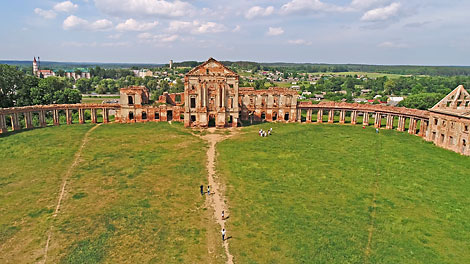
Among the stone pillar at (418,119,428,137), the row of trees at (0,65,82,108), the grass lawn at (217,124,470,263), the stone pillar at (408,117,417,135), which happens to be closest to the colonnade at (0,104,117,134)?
the row of trees at (0,65,82,108)

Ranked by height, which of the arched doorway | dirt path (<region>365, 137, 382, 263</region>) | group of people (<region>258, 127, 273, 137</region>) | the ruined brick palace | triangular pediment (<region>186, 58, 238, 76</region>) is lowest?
dirt path (<region>365, 137, 382, 263</region>)

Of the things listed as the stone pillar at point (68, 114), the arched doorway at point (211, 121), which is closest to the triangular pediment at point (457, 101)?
the arched doorway at point (211, 121)

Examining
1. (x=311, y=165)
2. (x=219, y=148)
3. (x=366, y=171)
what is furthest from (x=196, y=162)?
(x=366, y=171)

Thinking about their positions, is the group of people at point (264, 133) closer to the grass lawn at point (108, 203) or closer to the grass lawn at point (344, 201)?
the grass lawn at point (344, 201)

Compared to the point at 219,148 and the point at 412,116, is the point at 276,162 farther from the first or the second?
the point at 412,116

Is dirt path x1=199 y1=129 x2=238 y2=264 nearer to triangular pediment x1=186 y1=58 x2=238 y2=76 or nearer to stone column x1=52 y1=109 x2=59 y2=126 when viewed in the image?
triangular pediment x1=186 y1=58 x2=238 y2=76

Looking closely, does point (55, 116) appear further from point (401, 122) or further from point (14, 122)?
point (401, 122)
